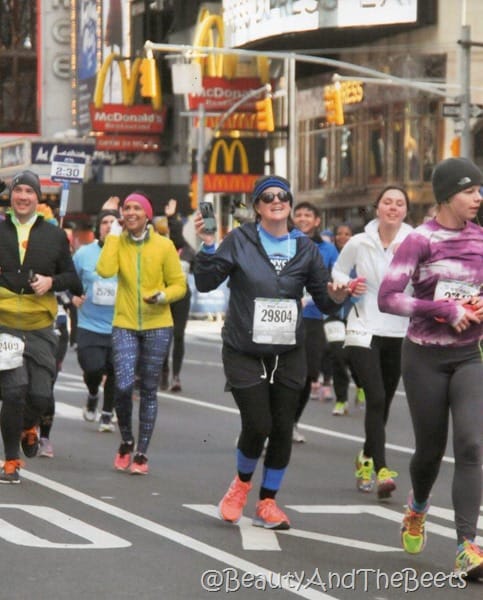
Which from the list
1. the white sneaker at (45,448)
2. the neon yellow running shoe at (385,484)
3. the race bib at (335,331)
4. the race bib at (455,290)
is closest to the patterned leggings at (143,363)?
the white sneaker at (45,448)

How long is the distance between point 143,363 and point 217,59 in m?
39.4

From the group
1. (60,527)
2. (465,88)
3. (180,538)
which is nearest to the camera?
(180,538)

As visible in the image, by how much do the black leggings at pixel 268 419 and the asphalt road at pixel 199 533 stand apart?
0.40 metres

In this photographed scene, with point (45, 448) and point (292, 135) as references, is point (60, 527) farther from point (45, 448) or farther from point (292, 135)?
point (292, 135)

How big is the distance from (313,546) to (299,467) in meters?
3.86

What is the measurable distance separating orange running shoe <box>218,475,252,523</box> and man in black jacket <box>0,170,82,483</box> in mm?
2071

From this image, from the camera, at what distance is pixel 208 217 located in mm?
9750

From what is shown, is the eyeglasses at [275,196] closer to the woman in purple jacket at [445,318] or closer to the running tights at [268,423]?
the running tights at [268,423]

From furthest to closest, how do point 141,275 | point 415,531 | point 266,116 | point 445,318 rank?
point 266,116
point 141,275
point 415,531
point 445,318

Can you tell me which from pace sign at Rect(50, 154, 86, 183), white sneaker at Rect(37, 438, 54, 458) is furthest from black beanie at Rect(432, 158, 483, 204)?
pace sign at Rect(50, 154, 86, 183)

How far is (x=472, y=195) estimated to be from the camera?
831 cm

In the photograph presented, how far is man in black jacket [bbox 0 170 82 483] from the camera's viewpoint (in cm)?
1152

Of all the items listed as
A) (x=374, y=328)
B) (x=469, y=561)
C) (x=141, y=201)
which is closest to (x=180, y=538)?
(x=469, y=561)

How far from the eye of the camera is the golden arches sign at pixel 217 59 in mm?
50844
